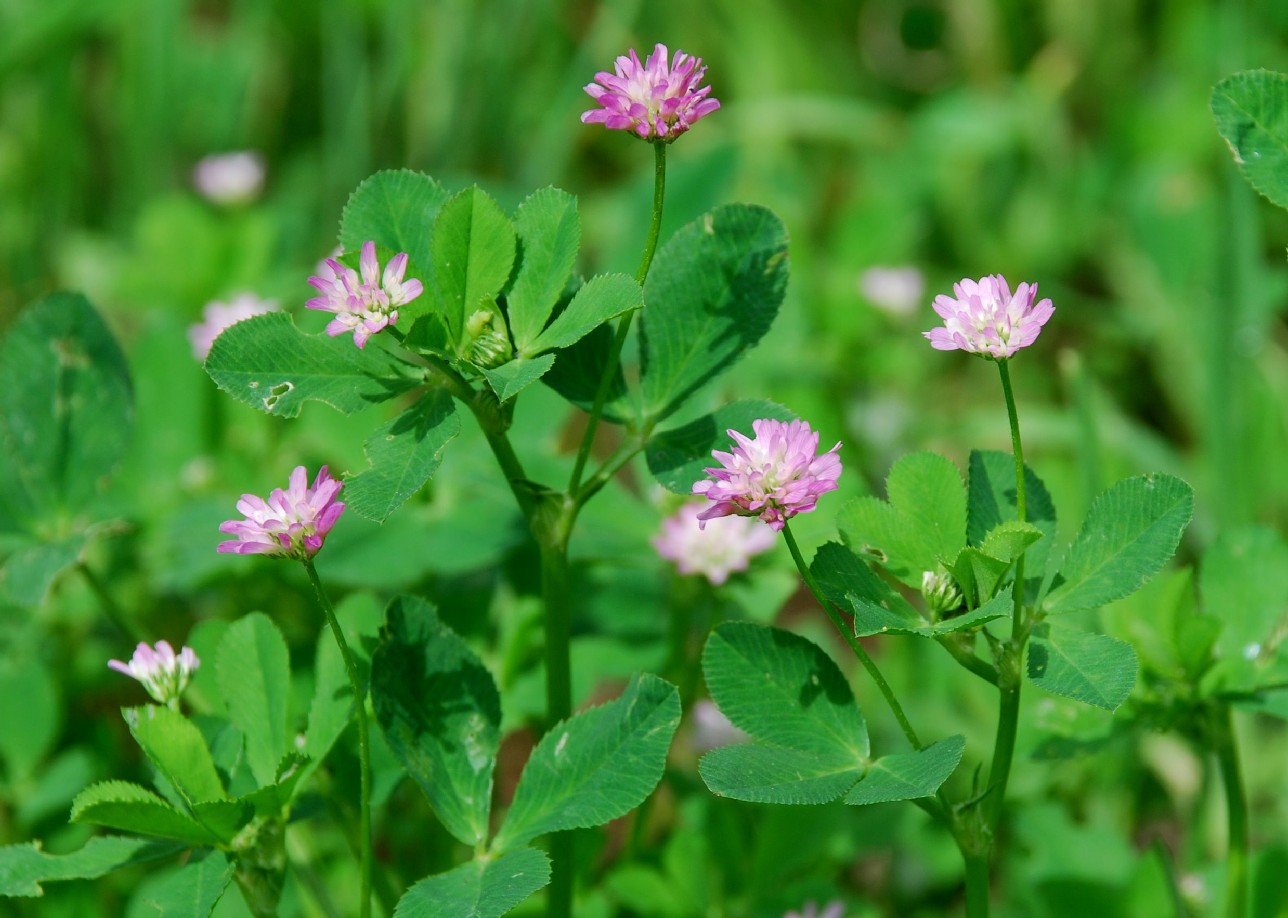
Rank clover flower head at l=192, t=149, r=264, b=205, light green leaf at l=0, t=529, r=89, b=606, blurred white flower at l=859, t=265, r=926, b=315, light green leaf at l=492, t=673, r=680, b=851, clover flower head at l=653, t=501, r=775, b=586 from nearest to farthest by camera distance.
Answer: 1. light green leaf at l=492, t=673, r=680, b=851
2. light green leaf at l=0, t=529, r=89, b=606
3. clover flower head at l=653, t=501, r=775, b=586
4. blurred white flower at l=859, t=265, r=926, b=315
5. clover flower head at l=192, t=149, r=264, b=205

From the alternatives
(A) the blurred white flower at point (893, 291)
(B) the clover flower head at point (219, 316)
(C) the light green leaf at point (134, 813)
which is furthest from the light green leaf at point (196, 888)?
(A) the blurred white flower at point (893, 291)

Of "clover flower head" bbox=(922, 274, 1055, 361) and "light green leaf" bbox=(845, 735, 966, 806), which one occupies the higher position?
"clover flower head" bbox=(922, 274, 1055, 361)

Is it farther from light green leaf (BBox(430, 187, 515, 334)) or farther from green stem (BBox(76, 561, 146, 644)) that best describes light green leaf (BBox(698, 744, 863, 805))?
green stem (BBox(76, 561, 146, 644))

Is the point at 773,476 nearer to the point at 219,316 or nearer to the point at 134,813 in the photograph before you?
the point at 134,813

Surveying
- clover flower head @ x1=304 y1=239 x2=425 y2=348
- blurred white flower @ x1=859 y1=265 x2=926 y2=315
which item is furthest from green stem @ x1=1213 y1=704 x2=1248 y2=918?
blurred white flower @ x1=859 y1=265 x2=926 y2=315

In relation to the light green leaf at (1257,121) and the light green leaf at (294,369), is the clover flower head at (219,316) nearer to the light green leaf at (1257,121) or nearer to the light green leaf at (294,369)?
the light green leaf at (294,369)

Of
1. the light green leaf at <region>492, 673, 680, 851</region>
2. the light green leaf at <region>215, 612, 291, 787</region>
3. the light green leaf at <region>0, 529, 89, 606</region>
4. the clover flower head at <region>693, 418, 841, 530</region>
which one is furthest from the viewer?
the light green leaf at <region>0, 529, 89, 606</region>

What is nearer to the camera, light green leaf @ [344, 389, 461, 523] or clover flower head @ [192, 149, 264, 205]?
light green leaf @ [344, 389, 461, 523]
